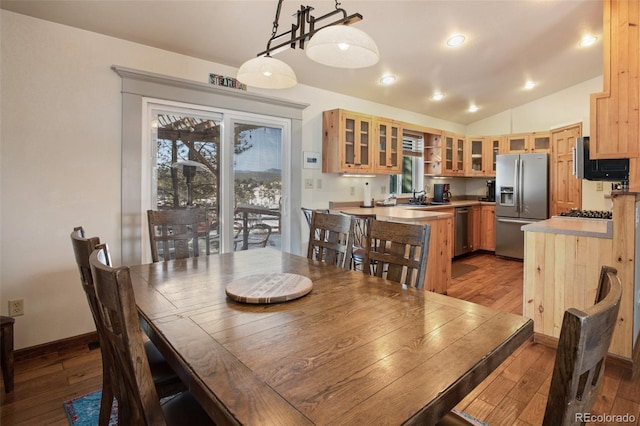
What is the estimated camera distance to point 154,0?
236 centimetres

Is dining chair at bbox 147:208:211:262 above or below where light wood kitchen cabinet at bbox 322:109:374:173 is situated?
below

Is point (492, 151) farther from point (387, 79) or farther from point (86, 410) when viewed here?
point (86, 410)

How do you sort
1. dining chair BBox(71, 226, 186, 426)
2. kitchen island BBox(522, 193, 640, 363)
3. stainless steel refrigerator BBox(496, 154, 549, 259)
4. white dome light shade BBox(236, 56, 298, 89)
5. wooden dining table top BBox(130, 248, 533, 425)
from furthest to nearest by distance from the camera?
stainless steel refrigerator BBox(496, 154, 549, 259) → kitchen island BBox(522, 193, 640, 363) → white dome light shade BBox(236, 56, 298, 89) → dining chair BBox(71, 226, 186, 426) → wooden dining table top BBox(130, 248, 533, 425)

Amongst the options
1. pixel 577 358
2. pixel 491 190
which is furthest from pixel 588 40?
pixel 577 358

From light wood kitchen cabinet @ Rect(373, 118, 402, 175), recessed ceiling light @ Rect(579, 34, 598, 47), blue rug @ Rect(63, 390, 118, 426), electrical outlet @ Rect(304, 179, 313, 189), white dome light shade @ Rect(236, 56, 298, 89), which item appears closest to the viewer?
blue rug @ Rect(63, 390, 118, 426)

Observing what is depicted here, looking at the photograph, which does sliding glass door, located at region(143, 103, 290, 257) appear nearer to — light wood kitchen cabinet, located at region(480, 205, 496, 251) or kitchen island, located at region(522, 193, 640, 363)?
kitchen island, located at region(522, 193, 640, 363)

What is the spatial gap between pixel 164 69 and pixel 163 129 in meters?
0.51

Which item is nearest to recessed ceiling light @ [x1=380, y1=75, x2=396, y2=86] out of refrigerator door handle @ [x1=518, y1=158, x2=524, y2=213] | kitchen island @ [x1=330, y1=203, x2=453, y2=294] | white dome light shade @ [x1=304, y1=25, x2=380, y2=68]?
kitchen island @ [x1=330, y1=203, x2=453, y2=294]

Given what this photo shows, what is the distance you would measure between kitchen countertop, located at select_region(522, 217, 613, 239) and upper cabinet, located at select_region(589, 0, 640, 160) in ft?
2.00

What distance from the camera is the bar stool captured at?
1.96 m

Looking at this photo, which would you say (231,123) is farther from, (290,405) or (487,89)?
(487,89)

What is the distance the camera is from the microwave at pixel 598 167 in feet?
10.1

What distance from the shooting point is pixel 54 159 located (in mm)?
2465

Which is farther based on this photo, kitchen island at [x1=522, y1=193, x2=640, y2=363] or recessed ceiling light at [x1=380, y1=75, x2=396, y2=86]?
recessed ceiling light at [x1=380, y1=75, x2=396, y2=86]
